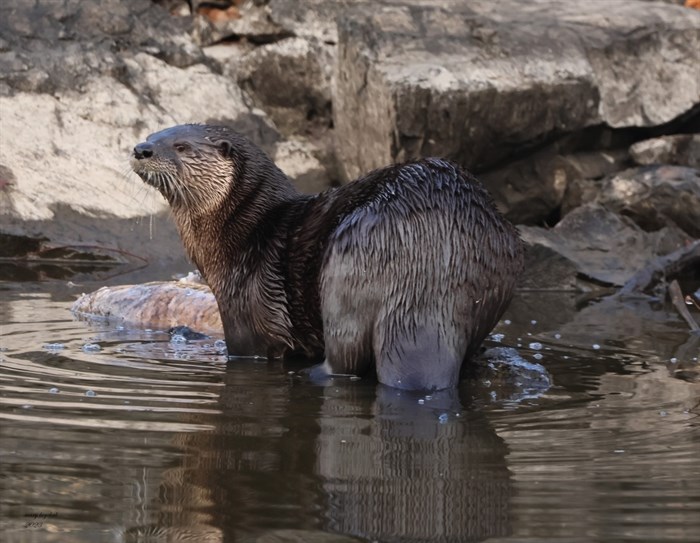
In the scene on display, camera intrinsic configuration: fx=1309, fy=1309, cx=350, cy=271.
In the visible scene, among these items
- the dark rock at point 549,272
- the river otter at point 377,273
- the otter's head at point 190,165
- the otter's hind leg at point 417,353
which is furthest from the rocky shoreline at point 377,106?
the otter's hind leg at point 417,353

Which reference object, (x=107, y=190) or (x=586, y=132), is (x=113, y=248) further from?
(x=586, y=132)

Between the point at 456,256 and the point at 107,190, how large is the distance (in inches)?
173

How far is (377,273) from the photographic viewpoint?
434cm

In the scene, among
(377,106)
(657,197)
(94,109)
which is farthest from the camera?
(94,109)

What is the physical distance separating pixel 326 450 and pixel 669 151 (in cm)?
633

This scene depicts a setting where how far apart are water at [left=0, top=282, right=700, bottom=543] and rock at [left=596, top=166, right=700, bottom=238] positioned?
10.9 ft

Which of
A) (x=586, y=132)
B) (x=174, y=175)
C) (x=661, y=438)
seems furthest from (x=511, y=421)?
(x=586, y=132)

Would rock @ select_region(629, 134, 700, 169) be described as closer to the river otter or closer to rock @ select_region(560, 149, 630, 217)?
rock @ select_region(560, 149, 630, 217)

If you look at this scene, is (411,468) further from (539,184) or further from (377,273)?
(539,184)

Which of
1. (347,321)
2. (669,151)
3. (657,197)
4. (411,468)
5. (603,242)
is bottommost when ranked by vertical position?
(411,468)

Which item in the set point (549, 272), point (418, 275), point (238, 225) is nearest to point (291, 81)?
point (549, 272)

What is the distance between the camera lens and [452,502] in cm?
286

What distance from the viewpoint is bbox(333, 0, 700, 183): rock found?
330 inches

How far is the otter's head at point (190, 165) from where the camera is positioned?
516 cm
